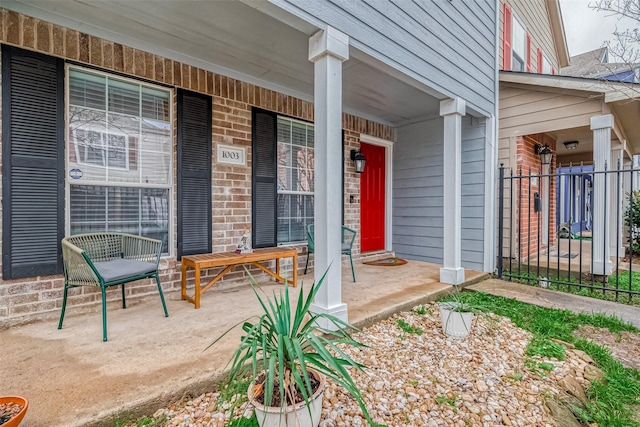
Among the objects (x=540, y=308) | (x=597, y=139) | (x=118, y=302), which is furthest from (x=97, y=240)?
(x=597, y=139)

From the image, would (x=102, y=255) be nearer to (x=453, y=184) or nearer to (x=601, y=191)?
(x=453, y=184)

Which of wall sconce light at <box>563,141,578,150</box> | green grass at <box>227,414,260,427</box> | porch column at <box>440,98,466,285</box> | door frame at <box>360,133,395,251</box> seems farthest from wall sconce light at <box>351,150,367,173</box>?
wall sconce light at <box>563,141,578,150</box>

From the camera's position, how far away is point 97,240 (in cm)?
267

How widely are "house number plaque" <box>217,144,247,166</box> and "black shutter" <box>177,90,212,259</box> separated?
5.4 inches

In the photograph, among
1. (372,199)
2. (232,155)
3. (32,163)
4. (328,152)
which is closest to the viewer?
(328,152)

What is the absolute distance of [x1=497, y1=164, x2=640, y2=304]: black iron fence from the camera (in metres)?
3.60

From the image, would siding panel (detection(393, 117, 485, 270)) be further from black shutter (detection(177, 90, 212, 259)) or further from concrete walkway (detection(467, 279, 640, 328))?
black shutter (detection(177, 90, 212, 259))

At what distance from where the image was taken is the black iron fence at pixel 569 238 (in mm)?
3604

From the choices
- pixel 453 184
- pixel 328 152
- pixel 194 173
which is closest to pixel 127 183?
pixel 194 173

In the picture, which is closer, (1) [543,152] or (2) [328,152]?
(2) [328,152]

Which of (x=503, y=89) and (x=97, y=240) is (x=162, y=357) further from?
(x=503, y=89)

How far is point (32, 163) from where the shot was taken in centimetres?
238

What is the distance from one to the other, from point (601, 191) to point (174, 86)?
4.96 meters

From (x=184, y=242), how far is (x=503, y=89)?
4.77m
